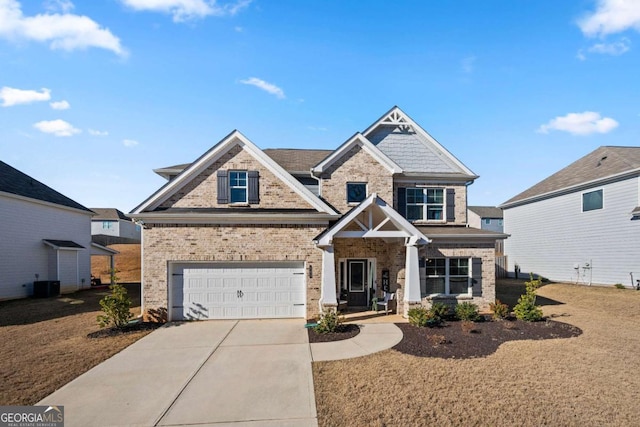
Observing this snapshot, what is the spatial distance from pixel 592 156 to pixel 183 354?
94.9 feet

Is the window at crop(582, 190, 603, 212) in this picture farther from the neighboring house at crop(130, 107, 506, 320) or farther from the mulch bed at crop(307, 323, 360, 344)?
the mulch bed at crop(307, 323, 360, 344)

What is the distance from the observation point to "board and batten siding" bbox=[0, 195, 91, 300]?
690 inches

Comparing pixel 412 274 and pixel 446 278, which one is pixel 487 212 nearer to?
pixel 446 278

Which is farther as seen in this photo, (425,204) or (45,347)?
(425,204)

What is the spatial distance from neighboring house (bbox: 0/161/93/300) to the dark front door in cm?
1811

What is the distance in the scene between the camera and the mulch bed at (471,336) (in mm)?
8703

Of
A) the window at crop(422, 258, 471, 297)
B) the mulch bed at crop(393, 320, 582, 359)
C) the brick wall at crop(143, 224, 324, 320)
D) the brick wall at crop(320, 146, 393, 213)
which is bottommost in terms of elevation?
the mulch bed at crop(393, 320, 582, 359)

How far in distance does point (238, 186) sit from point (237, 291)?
4096 mm

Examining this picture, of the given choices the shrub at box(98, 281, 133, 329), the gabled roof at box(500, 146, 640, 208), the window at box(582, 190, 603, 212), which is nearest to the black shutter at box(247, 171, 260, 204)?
the shrub at box(98, 281, 133, 329)

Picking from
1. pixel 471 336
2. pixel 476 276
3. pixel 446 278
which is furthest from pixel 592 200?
pixel 471 336

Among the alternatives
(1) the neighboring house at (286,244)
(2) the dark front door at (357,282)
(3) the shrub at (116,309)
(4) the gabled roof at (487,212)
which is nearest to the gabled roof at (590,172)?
(1) the neighboring house at (286,244)

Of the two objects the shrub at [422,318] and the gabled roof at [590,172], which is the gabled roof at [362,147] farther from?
the gabled roof at [590,172]

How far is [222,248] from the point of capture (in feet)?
40.9

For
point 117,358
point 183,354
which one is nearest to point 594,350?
point 183,354
